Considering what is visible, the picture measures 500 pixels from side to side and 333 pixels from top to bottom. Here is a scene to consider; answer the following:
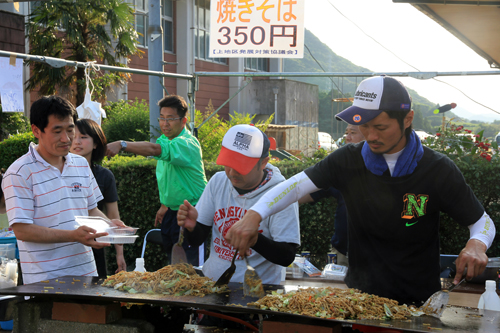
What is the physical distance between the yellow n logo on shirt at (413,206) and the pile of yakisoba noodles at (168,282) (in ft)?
3.19

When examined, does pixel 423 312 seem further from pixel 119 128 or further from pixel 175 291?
pixel 119 128

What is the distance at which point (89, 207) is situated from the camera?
10.1 feet

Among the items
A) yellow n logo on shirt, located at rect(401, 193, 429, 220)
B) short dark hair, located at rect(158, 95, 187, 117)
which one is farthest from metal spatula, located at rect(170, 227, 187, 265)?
short dark hair, located at rect(158, 95, 187, 117)

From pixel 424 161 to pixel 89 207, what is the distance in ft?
7.03

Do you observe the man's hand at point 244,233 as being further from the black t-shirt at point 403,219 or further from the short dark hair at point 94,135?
the short dark hair at point 94,135

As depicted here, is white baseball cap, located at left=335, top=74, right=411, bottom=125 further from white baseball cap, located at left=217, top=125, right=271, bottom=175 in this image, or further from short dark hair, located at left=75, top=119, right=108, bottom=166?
short dark hair, located at left=75, top=119, right=108, bottom=166

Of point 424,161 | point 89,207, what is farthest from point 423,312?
point 89,207

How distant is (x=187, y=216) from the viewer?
8.46 feet

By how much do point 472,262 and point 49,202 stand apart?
2.28m

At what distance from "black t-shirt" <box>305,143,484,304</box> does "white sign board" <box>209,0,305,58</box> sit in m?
4.35

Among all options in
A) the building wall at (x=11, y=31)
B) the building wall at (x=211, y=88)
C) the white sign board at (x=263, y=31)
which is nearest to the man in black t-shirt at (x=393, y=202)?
the white sign board at (x=263, y=31)

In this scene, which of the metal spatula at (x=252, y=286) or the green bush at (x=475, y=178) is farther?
the green bush at (x=475, y=178)

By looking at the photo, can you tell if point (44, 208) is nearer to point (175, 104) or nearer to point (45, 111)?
point (45, 111)

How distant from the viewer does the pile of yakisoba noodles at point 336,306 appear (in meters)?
1.89
